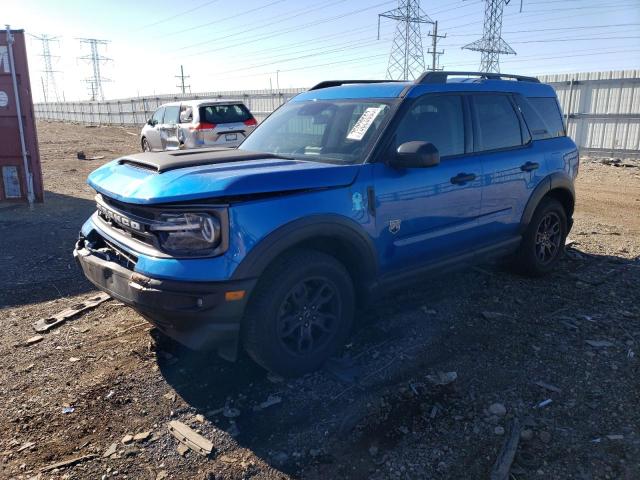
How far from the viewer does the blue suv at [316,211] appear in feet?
9.79

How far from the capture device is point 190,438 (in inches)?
115

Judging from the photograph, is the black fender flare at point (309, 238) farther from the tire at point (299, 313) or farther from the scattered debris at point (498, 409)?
the scattered debris at point (498, 409)

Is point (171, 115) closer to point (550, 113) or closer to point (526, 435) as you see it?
point (550, 113)

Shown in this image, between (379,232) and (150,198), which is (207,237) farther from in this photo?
(379,232)

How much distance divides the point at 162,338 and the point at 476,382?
7.76 ft

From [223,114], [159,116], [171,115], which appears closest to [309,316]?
[223,114]

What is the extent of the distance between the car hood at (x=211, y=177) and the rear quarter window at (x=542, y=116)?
8.08 feet

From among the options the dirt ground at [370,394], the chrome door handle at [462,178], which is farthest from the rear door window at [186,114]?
the chrome door handle at [462,178]

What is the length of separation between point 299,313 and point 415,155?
4.40ft

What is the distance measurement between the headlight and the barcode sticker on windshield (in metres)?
1.45

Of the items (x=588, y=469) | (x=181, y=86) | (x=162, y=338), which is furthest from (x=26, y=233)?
(x=181, y=86)

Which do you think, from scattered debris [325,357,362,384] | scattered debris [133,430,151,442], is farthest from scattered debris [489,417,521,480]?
scattered debris [133,430,151,442]

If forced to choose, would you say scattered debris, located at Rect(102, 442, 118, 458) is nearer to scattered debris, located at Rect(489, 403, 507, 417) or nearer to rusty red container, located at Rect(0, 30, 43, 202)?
scattered debris, located at Rect(489, 403, 507, 417)

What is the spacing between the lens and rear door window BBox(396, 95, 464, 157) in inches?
156
